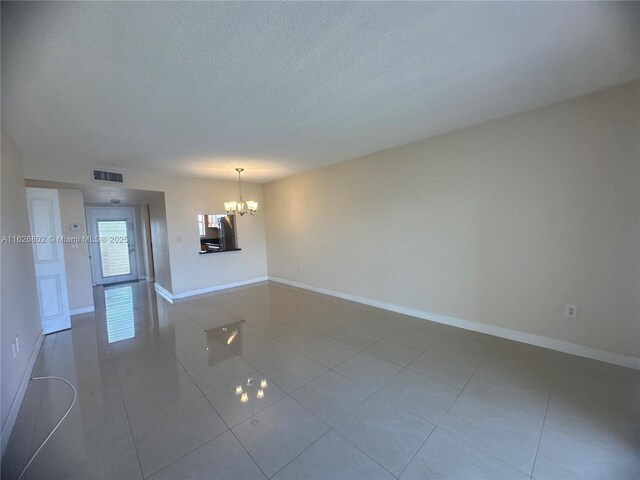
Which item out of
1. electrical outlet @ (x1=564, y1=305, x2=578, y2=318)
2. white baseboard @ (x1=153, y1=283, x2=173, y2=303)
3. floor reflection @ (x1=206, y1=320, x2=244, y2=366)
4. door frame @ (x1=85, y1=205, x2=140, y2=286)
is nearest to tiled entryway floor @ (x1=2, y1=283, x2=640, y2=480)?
floor reflection @ (x1=206, y1=320, x2=244, y2=366)


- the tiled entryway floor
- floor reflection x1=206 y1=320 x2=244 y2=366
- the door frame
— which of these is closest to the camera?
the tiled entryway floor

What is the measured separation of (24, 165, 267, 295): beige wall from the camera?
16.8 ft

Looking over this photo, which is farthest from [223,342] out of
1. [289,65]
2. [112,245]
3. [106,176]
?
[112,245]

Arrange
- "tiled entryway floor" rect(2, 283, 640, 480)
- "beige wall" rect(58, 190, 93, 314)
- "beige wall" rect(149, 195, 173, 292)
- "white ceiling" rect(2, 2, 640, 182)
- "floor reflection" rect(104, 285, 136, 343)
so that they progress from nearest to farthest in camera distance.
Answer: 1. "white ceiling" rect(2, 2, 640, 182)
2. "tiled entryway floor" rect(2, 283, 640, 480)
3. "floor reflection" rect(104, 285, 136, 343)
4. "beige wall" rect(58, 190, 93, 314)
5. "beige wall" rect(149, 195, 173, 292)

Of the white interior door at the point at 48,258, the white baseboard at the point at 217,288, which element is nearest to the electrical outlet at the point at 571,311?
the white baseboard at the point at 217,288

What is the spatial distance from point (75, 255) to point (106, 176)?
156 centimetres

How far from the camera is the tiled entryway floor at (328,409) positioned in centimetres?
153

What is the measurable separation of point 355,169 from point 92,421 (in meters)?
4.36

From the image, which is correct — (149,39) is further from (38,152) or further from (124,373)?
(38,152)

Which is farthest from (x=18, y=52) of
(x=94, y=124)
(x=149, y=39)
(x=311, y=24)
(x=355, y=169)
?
(x=355, y=169)

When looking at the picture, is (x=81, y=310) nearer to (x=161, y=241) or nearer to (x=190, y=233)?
(x=161, y=241)

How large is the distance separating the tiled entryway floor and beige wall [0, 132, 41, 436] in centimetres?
26

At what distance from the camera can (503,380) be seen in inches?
89.3

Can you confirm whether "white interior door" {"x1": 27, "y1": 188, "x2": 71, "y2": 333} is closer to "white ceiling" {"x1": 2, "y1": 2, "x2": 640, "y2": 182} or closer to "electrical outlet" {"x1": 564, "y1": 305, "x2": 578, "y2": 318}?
"white ceiling" {"x1": 2, "y1": 2, "x2": 640, "y2": 182}
